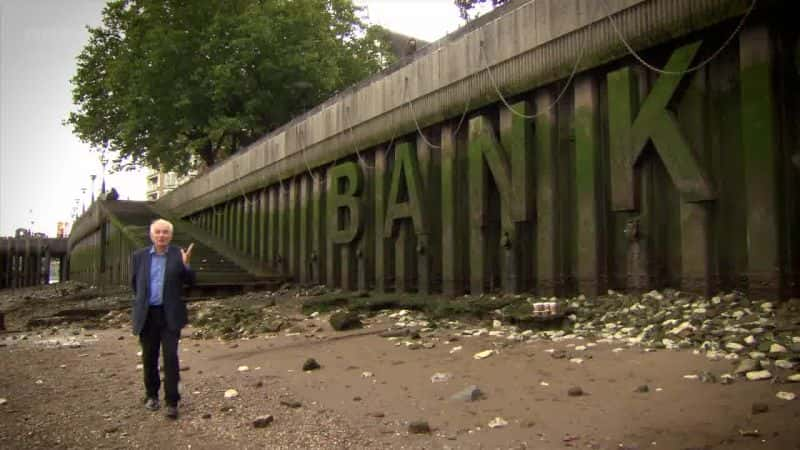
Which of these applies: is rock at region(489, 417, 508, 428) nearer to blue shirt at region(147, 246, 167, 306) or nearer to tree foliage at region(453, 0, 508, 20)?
blue shirt at region(147, 246, 167, 306)

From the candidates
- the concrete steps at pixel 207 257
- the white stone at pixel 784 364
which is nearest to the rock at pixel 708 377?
the white stone at pixel 784 364

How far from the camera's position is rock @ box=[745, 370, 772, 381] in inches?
204

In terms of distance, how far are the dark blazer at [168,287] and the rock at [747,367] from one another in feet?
15.9

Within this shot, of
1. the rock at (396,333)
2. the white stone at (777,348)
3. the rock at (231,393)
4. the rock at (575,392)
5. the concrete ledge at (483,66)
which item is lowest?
the rock at (231,393)

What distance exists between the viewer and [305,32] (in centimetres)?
3228

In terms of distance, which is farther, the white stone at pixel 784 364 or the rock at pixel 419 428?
the white stone at pixel 784 364

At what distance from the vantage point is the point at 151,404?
602 centimetres

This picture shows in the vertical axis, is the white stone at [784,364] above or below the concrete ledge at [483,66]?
below

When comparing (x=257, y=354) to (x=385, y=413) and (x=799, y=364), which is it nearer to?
(x=385, y=413)

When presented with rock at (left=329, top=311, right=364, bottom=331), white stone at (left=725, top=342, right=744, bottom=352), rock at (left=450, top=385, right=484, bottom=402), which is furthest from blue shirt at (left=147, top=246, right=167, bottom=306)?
white stone at (left=725, top=342, right=744, bottom=352)

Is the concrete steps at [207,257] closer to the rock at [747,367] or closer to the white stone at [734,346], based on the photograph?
the white stone at [734,346]

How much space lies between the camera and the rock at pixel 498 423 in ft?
16.1

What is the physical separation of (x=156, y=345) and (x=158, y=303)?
407 millimetres

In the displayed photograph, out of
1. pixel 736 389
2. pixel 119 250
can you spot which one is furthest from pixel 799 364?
pixel 119 250
